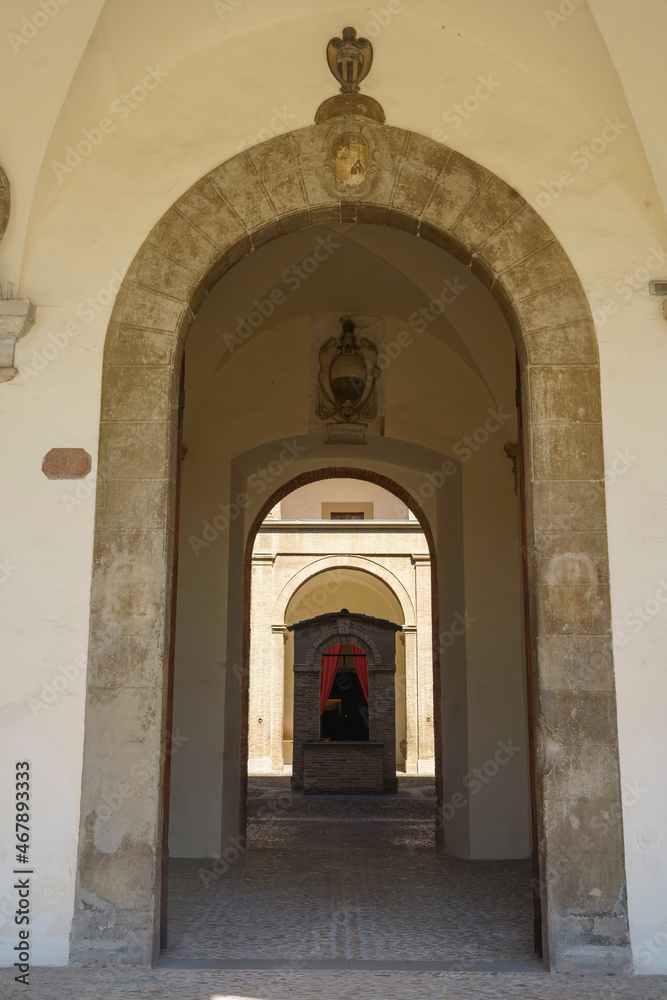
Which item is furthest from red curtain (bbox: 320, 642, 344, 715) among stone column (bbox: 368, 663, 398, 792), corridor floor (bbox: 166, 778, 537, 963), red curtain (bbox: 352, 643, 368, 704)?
corridor floor (bbox: 166, 778, 537, 963)

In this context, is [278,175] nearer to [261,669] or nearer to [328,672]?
[328,672]

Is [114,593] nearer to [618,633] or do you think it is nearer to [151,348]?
[151,348]

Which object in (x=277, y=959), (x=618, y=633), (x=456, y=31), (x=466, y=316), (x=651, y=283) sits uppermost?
(x=456, y=31)

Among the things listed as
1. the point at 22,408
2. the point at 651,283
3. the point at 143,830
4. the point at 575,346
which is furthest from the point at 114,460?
the point at 651,283

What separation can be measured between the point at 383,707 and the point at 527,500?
46.6ft

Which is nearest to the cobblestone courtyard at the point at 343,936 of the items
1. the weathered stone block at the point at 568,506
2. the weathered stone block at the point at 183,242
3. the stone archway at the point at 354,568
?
the weathered stone block at the point at 568,506

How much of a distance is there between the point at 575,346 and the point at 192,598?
196 inches

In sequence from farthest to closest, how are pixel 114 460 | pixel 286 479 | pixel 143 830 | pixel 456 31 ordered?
1. pixel 286 479
2. pixel 456 31
3. pixel 114 460
4. pixel 143 830

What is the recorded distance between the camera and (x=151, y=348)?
5008 mm

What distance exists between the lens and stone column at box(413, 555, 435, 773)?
20875 mm
